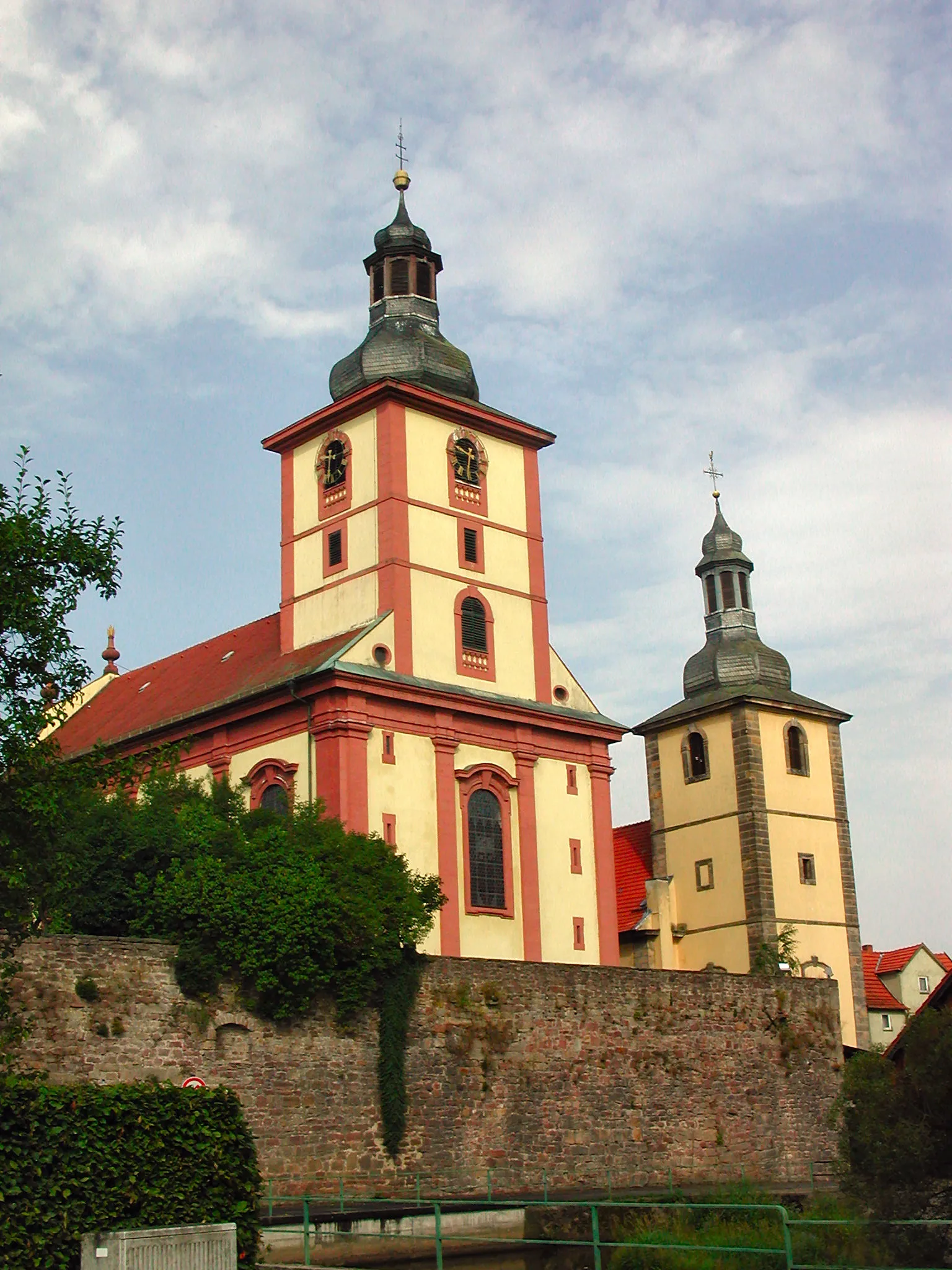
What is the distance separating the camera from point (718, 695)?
48.3 meters

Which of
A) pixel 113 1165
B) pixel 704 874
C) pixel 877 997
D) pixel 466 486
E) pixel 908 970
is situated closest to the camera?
pixel 113 1165

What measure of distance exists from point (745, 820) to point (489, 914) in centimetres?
1275

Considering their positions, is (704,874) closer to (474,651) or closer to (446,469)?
(474,651)

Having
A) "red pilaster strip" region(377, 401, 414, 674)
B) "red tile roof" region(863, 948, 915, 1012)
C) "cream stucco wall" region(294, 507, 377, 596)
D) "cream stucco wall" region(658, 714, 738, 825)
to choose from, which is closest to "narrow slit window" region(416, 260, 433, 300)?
"red pilaster strip" region(377, 401, 414, 674)

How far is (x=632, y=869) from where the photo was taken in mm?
50406

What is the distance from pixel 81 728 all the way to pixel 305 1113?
2486 centimetres

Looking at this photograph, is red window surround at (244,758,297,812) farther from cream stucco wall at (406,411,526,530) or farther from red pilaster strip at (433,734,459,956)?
cream stucco wall at (406,411,526,530)

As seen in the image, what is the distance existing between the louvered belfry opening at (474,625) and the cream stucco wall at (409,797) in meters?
3.22

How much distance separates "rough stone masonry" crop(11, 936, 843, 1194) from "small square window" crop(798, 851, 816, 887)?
11425mm

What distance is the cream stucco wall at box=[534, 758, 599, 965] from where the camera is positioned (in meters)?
A: 37.3

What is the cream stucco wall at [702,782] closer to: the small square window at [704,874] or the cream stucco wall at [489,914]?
the small square window at [704,874]

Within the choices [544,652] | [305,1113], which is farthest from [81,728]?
[305,1113]

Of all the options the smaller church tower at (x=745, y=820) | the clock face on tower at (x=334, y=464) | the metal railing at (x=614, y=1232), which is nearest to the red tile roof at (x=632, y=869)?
the smaller church tower at (x=745, y=820)

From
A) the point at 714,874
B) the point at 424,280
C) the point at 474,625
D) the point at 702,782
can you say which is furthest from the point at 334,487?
the point at 714,874
